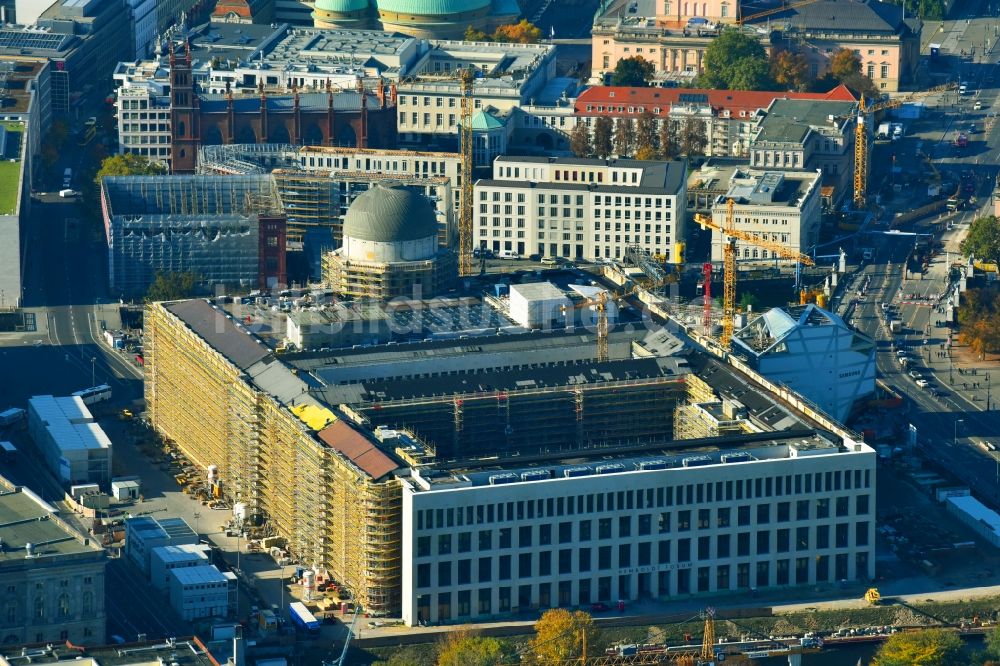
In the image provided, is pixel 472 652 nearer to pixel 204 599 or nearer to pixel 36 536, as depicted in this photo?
pixel 204 599

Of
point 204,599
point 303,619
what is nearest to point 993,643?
point 303,619

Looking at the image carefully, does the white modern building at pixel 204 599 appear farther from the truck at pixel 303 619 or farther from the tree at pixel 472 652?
the tree at pixel 472 652

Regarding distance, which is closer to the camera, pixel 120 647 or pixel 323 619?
pixel 120 647

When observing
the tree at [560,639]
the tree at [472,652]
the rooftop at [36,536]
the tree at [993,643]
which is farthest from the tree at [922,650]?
the rooftop at [36,536]

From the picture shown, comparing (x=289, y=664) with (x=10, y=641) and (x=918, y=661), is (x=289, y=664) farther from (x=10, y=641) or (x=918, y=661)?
(x=918, y=661)

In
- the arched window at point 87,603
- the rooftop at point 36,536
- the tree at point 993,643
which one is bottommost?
the tree at point 993,643

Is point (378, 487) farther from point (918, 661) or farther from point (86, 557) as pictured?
point (918, 661)

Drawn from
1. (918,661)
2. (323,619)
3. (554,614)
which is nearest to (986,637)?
(918,661)
